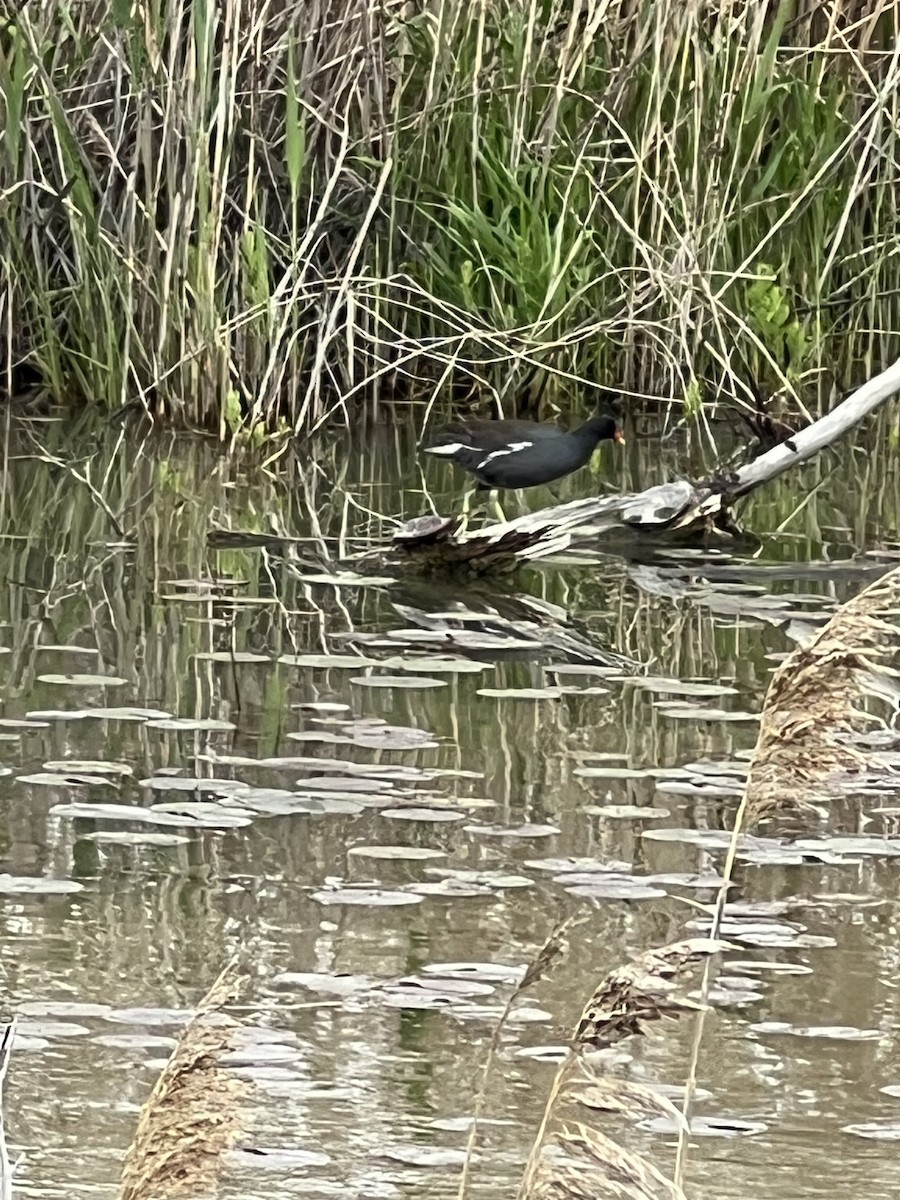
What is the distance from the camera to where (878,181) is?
9156mm

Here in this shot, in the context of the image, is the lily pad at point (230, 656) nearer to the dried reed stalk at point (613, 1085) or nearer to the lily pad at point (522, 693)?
the lily pad at point (522, 693)

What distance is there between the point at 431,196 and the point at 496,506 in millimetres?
1852

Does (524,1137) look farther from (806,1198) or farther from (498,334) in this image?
(498,334)

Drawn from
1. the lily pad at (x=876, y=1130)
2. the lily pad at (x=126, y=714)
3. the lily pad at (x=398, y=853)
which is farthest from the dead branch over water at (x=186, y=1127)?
the lily pad at (x=126, y=714)

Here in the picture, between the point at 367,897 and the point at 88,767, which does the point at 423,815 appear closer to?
the point at 367,897

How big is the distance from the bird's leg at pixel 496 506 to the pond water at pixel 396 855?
21.1 inches

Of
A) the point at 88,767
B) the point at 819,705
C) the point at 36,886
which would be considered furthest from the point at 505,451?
the point at 819,705

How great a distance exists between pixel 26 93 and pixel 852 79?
294 cm

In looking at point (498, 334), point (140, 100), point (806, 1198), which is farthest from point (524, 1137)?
point (140, 100)

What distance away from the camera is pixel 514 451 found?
7434mm

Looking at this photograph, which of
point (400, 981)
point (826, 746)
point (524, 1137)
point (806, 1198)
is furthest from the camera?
point (400, 981)

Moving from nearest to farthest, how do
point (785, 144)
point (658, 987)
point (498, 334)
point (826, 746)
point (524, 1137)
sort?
point (658, 987) < point (826, 746) < point (524, 1137) < point (498, 334) < point (785, 144)

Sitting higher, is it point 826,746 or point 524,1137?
point 826,746

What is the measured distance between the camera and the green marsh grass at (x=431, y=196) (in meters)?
8.41
